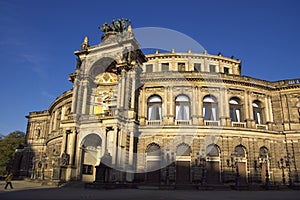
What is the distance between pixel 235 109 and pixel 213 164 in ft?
25.0

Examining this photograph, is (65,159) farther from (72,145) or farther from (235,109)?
(235,109)

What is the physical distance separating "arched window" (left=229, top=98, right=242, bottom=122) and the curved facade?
13 cm

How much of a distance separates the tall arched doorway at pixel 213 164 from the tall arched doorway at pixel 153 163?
550cm

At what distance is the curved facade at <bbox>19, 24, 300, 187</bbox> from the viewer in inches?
1094

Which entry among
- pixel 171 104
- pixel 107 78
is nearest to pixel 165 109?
pixel 171 104

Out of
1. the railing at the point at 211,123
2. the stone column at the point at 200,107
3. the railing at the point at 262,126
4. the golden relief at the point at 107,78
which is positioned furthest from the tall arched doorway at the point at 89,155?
the railing at the point at 262,126

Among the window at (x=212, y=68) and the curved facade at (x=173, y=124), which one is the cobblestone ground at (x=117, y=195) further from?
the window at (x=212, y=68)

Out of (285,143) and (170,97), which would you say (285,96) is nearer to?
(285,143)

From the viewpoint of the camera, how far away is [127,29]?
32.3 m

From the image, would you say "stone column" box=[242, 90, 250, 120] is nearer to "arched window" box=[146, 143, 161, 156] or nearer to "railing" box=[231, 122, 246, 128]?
"railing" box=[231, 122, 246, 128]

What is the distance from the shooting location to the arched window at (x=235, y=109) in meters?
31.5

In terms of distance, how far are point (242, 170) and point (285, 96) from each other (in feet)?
37.5

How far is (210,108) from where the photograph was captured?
31.1 metres

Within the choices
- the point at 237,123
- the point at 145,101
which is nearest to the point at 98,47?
the point at 145,101
